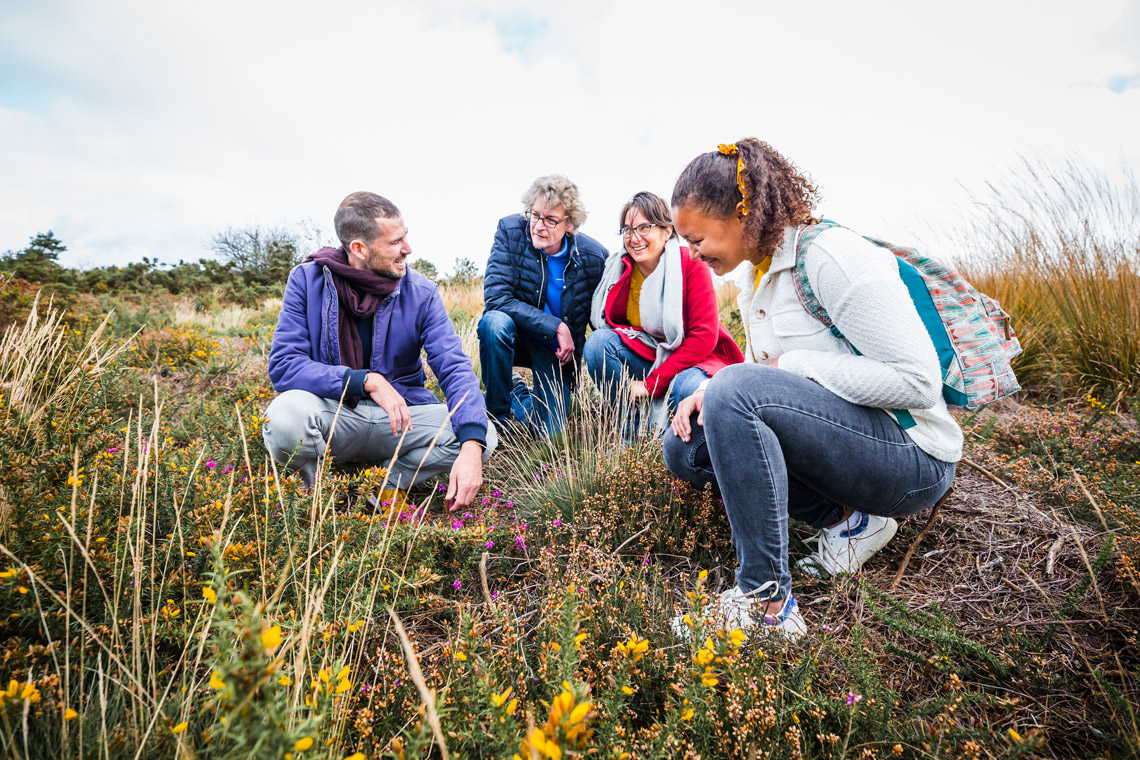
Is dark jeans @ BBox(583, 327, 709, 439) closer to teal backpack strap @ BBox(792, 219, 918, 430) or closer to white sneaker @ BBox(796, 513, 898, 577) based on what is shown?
white sneaker @ BBox(796, 513, 898, 577)

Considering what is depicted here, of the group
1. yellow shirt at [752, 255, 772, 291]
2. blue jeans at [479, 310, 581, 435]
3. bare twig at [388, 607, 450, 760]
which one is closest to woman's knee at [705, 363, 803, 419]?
yellow shirt at [752, 255, 772, 291]

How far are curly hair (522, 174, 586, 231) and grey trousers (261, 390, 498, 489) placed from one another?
1.73 meters

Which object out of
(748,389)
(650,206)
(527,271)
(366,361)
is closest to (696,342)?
(650,206)

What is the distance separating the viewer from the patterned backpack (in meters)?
1.76

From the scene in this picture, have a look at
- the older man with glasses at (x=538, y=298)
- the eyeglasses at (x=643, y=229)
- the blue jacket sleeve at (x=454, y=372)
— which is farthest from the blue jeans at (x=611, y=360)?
the blue jacket sleeve at (x=454, y=372)

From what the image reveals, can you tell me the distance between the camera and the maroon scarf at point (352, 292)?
2.85 metres

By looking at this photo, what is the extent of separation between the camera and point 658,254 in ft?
12.0

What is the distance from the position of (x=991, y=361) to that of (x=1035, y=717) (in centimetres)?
103

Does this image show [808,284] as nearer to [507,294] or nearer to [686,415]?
[686,415]

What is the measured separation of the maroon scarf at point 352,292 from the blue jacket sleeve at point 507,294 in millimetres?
1149

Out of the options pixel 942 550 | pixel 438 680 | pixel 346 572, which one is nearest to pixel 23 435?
pixel 346 572

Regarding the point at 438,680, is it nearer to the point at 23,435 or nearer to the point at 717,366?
the point at 23,435

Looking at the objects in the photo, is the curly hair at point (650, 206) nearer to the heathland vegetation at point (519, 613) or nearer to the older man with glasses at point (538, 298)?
the older man with glasses at point (538, 298)

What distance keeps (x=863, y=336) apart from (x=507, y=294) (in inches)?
110
